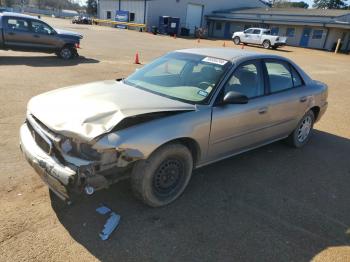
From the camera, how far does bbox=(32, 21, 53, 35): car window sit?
43.1ft

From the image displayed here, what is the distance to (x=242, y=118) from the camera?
13.8ft

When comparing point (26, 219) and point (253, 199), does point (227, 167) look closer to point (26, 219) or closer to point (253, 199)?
point (253, 199)

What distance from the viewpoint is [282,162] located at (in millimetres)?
5125

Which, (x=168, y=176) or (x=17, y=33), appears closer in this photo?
(x=168, y=176)

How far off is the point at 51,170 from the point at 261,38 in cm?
3018

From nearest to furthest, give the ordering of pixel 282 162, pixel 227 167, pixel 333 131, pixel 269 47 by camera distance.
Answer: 1. pixel 227 167
2. pixel 282 162
3. pixel 333 131
4. pixel 269 47

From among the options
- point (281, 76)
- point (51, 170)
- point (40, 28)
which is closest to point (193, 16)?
point (40, 28)

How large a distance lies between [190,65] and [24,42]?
1099 centimetres

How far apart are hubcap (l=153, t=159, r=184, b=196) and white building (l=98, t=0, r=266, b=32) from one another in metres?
40.3

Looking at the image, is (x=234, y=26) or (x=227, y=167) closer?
(x=227, y=167)

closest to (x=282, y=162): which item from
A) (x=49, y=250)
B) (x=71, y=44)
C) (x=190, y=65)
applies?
(x=190, y=65)

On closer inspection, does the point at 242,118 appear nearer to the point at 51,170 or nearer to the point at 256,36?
the point at 51,170

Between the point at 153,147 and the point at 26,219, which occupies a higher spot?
the point at 153,147

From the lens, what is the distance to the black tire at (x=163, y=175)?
3.27 meters
